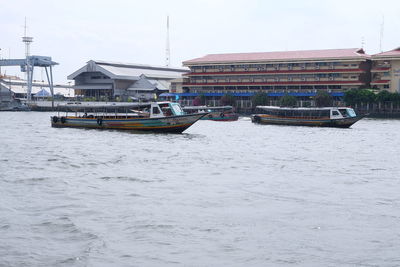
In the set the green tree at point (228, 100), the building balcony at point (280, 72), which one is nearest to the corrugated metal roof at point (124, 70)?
the building balcony at point (280, 72)

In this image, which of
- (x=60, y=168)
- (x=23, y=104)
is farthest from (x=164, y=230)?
(x=23, y=104)

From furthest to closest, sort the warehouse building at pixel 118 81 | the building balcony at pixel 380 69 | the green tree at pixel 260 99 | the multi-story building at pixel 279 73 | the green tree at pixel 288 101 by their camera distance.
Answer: the warehouse building at pixel 118 81 → the green tree at pixel 260 99 → the multi-story building at pixel 279 73 → the building balcony at pixel 380 69 → the green tree at pixel 288 101

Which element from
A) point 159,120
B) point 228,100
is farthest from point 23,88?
point 159,120

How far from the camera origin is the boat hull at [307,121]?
2217 inches

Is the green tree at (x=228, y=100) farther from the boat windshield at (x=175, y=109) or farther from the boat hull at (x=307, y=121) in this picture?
the boat windshield at (x=175, y=109)

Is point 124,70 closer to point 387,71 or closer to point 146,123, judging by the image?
point 387,71

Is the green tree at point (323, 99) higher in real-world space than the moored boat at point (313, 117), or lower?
higher

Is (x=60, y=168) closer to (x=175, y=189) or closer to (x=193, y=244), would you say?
(x=175, y=189)

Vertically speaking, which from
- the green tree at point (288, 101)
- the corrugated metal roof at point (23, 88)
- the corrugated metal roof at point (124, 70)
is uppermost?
the corrugated metal roof at point (124, 70)

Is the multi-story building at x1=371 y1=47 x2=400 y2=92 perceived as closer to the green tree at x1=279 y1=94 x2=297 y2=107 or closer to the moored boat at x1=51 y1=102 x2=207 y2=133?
the green tree at x1=279 y1=94 x2=297 y2=107

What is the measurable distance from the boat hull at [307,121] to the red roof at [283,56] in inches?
1293

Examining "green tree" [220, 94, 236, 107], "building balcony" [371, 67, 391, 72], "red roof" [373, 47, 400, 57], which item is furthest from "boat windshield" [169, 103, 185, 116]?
"green tree" [220, 94, 236, 107]

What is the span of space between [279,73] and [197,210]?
3438 inches

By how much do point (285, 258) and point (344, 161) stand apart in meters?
16.8
